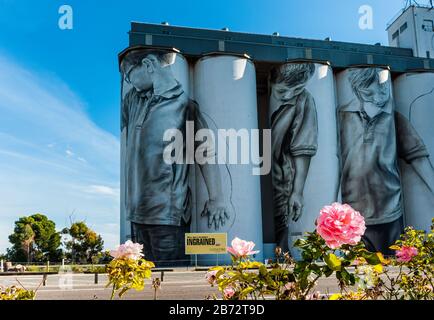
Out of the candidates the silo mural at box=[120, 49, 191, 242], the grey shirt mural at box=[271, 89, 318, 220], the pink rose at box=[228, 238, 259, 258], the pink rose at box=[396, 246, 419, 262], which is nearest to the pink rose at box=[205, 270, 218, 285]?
the pink rose at box=[228, 238, 259, 258]

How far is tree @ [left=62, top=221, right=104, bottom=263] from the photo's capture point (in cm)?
4425

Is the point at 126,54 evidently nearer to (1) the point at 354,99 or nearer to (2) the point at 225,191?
(2) the point at 225,191

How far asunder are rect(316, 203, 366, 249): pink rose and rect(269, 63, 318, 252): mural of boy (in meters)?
36.2

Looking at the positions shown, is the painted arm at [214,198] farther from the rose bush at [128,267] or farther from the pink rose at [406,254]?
the rose bush at [128,267]

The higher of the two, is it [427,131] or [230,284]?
[427,131]

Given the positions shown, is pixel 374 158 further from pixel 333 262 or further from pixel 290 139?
pixel 333 262

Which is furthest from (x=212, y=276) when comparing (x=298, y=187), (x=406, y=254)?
(x=298, y=187)

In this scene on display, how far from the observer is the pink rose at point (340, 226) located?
210 cm

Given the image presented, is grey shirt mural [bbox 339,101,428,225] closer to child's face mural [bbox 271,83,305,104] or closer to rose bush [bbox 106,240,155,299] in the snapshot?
child's face mural [bbox 271,83,305,104]

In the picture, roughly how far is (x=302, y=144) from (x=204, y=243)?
14.2m

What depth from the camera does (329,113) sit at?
39.8m

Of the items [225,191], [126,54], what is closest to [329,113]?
[225,191]

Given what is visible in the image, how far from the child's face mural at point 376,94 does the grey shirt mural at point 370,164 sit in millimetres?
684
